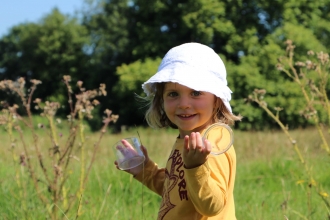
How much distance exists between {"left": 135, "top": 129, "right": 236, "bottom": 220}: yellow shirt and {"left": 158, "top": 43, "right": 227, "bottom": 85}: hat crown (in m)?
0.31

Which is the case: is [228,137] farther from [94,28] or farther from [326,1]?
[94,28]

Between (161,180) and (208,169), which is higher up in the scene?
(208,169)

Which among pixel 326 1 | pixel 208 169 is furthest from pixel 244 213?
pixel 326 1

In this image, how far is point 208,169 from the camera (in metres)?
1.96

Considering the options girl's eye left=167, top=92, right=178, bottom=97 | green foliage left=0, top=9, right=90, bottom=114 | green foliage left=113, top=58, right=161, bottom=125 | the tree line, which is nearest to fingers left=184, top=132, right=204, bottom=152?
girl's eye left=167, top=92, right=178, bottom=97

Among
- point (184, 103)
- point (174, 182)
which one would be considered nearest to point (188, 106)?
point (184, 103)

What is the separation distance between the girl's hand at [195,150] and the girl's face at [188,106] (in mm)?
359

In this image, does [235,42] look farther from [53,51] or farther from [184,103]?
[184,103]

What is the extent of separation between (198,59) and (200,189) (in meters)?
0.55

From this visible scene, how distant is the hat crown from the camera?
89.4 inches

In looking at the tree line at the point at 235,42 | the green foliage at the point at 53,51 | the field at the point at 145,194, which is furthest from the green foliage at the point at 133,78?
the field at the point at 145,194

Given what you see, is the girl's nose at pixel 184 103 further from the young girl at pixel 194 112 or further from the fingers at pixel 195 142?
the fingers at pixel 195 142

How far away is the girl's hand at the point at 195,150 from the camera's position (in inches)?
73.1

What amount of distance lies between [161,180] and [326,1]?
30.1 metres
